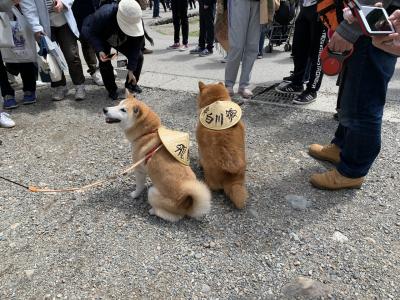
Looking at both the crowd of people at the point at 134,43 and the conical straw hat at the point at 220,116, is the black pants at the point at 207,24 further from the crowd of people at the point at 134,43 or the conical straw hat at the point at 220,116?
the conical straw hat at the point at 220,116

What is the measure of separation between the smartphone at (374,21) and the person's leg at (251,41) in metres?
2.47

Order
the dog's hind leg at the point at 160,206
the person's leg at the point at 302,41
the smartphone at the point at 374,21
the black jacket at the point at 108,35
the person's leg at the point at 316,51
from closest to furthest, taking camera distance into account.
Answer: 1. the smartphone at the point at 374,21
2. the dog's hind leg at the point at 160,206
3. the person's leg at the point at 316,51
4. the person's leg at the point at 302,41
5. the black jacket at the point at 108,35

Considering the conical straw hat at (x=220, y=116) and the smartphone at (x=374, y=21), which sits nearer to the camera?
the smartphone at (x=374, y=21)

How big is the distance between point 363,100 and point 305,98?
1.94 m

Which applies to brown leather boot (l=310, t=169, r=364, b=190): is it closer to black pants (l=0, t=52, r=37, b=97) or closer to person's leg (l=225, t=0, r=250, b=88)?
person's leg (l=225, t=0, r=250, b=88)

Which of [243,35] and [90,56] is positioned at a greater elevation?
[243,35]

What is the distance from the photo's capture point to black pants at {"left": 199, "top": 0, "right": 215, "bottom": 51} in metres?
6.23

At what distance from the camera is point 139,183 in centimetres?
267

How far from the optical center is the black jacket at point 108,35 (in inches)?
162

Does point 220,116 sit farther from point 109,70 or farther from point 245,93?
point 109,70

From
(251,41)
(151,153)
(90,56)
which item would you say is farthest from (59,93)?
(151,153)

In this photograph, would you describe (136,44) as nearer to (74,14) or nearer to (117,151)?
(74,14)

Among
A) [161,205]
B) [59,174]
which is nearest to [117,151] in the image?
[59,174]

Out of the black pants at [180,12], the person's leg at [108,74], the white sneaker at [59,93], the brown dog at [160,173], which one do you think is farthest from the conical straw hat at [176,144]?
the black pants at [180,12]
